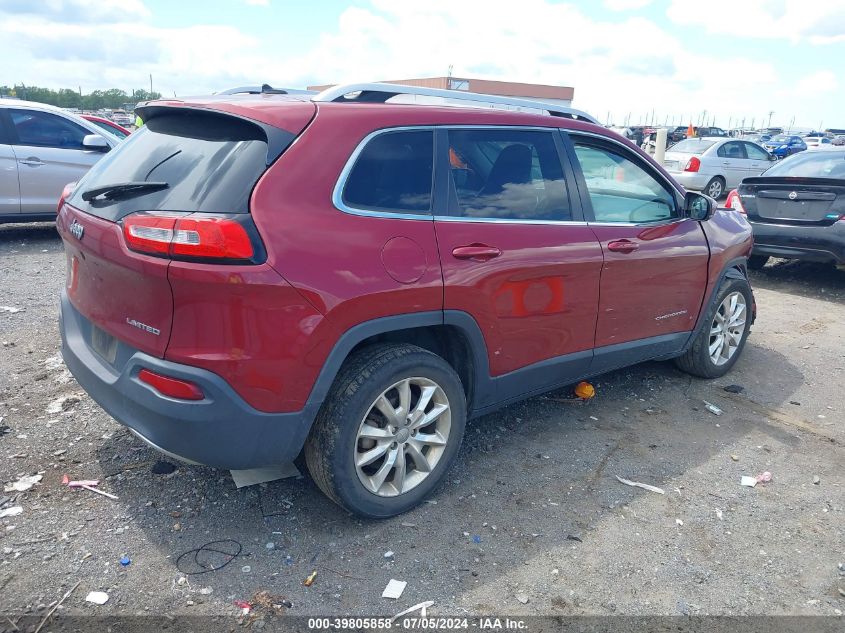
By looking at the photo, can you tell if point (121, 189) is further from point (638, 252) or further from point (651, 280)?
point (651, 280)

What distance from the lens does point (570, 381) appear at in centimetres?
398

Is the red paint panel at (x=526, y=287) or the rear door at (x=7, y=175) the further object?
the rear door at (x=7, y=175)

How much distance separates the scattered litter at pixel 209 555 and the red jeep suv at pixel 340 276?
0.42m

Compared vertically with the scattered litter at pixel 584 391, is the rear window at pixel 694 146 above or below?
above

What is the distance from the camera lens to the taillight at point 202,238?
8.11ft

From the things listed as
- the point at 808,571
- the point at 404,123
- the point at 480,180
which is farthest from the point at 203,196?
the point at 808,571

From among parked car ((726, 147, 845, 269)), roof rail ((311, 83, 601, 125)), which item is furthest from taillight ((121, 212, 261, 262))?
parked car ((726, 147, 845, 269))

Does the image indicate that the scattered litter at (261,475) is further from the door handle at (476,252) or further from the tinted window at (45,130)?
the tinted window at (45,130)

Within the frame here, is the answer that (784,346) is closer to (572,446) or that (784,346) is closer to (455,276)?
(572,446)

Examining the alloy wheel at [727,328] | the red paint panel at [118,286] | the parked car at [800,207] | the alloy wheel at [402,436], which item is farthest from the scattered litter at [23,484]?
the parked car at [800,207]

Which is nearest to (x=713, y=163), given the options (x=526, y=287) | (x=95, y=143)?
(x=95, y=143)

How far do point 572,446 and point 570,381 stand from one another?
1.23 feet

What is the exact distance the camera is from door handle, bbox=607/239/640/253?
3844 mm

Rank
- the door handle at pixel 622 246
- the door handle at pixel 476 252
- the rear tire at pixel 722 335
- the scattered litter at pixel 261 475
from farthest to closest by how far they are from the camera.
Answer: the rear tire at pixel 722 335 < the door handle at pixel 622 246 < the scattered litter at pixel 261 475 < the door handle at pixel 476 252
